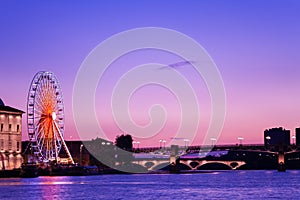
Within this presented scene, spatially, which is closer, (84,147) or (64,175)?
(64,175)

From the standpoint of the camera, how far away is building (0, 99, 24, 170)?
14725 cm

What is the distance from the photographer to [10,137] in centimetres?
14938

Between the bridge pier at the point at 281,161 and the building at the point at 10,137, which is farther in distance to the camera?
the bridge pier at the point at 281,161

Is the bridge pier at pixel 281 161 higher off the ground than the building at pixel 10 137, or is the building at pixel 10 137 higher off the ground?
the building at pixel 10 137

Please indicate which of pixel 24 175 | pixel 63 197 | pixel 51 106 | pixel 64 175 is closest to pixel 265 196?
pixel 63 197

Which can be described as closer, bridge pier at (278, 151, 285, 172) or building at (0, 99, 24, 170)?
building at (0, 99, 24, 170)

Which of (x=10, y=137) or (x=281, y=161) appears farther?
(x=281, y=161)

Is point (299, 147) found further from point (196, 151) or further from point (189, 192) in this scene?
point (189, 192)

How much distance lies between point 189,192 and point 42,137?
1385 inches

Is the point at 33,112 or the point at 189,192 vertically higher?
the point at 33,112

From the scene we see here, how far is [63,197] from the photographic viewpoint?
87062 mm

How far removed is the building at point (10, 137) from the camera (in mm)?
147250

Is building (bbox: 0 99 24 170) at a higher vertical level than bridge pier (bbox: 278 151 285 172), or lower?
higher

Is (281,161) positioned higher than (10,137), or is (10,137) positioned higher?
(10,137)
